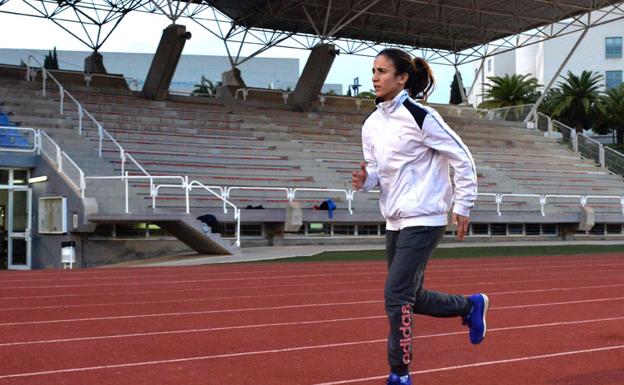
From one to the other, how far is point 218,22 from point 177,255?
21.9 meters

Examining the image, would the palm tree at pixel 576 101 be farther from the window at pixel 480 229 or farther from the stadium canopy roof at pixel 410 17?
the window at pixel 480 229

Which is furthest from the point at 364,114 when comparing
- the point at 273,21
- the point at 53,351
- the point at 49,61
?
the point at 53,351

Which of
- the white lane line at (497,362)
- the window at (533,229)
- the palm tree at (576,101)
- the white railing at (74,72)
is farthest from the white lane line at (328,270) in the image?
the palm tree at (576,101)

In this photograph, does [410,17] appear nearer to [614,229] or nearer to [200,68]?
[614,229]

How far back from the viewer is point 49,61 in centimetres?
5050

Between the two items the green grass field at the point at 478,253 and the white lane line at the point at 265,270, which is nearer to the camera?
the white lane line at the point at 265,270

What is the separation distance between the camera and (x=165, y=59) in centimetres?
3275

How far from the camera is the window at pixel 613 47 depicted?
69750mm

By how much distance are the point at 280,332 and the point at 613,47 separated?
230ft

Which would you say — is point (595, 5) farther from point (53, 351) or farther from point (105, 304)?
point (53, 351)

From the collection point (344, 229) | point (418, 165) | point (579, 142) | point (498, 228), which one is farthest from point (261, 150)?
point (418, 165)

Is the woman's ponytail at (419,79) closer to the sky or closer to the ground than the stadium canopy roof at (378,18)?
closer to the ground

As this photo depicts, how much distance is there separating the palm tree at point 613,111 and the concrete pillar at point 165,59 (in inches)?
1331

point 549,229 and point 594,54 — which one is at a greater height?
point 594,54
